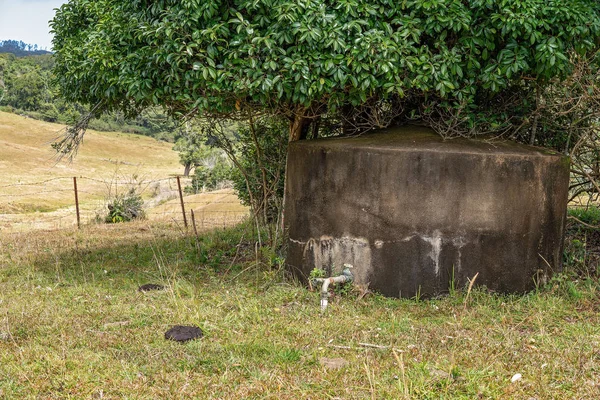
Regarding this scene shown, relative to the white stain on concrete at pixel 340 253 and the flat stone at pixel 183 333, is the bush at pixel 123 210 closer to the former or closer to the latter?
the white stain on concrete at pixel 340 253

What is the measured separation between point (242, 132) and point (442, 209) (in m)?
4.92

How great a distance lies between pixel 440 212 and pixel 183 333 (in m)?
2.99

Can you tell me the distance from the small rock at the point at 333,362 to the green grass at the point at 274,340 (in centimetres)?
5

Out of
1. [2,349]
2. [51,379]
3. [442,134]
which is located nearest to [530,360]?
[442,134]

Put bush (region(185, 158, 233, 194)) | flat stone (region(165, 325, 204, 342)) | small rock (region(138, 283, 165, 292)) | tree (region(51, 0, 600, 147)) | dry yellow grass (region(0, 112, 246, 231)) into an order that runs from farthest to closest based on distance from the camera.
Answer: bush (region(185, 158, 233, 194)) → dry yellow grass (region(0, 112, 246, 231)) → small rock (region(138, 283, 165, 292)) → tree (region(51, 0, 600, 147)) → flat stone (region(165, 325, 204, 342))

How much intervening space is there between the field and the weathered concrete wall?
27 cm

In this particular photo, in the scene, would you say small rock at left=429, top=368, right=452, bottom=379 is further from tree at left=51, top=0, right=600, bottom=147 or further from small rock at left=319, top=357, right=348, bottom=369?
tree at left=51, top=0, right=600, bottom=147

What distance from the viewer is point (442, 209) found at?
6.54 m

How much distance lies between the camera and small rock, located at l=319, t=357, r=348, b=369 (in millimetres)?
4668

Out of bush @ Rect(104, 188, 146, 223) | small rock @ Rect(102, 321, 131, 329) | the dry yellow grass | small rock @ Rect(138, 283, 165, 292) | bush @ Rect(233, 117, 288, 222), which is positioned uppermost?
bush @ Rect(233, 117, 288, 222)

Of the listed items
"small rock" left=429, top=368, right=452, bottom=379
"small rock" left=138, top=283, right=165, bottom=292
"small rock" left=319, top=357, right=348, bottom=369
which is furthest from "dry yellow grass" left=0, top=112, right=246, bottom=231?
"small rock" left=429, top=368, right=452, bottom=379

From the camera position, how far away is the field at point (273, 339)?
4262mm

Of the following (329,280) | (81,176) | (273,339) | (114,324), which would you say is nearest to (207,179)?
(81,176)

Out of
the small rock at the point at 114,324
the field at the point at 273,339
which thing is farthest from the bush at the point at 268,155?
the small rock at the point at 114,324
